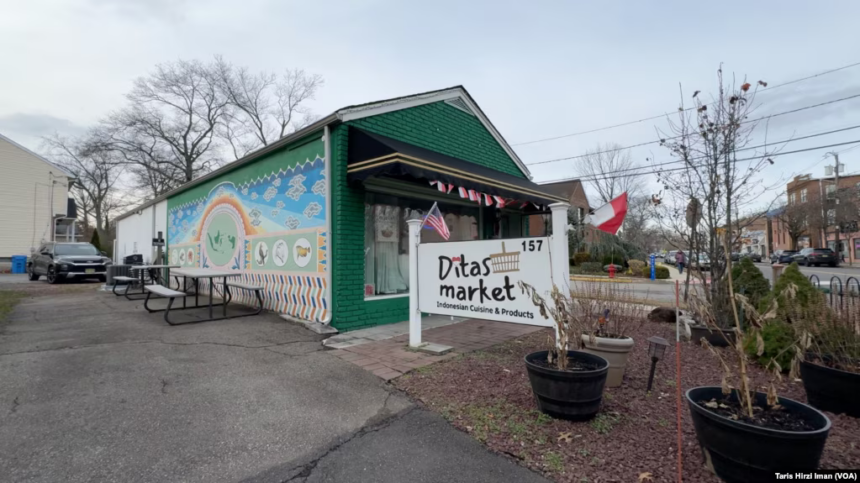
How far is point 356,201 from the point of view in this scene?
6715 millimetres

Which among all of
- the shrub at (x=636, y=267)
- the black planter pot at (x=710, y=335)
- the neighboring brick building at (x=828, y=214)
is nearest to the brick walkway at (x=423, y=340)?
the black planter pot at (x=710, y=335)

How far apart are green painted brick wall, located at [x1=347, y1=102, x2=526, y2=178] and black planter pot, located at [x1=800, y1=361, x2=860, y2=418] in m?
6.48

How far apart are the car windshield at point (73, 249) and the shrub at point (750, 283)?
2212 centimetres

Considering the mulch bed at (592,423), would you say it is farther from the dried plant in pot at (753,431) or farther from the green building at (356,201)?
the green building at (356,201)

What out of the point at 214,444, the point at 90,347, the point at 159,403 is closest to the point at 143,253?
the point at 90,347

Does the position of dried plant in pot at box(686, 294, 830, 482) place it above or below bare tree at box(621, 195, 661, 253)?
below

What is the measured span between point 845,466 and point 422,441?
2693 mm

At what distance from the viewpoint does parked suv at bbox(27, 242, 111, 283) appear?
1531 centimetres

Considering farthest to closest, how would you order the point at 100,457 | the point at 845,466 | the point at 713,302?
1. the point at 713,302
2. the point at 100,457
3. the point at 845,466

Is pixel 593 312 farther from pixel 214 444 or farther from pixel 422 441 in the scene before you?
pixel 214 444

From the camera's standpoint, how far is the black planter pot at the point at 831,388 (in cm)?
318

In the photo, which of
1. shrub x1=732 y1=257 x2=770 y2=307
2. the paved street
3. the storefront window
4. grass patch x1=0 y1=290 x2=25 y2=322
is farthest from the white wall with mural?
shrub x1=732 y1=257 x2=770 y2=307

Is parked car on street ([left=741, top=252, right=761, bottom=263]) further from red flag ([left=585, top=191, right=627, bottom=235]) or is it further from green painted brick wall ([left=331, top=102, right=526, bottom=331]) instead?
green painted brick wall ([left=331, top=102, right=526, bottom=331])

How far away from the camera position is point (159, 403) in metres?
3.50
